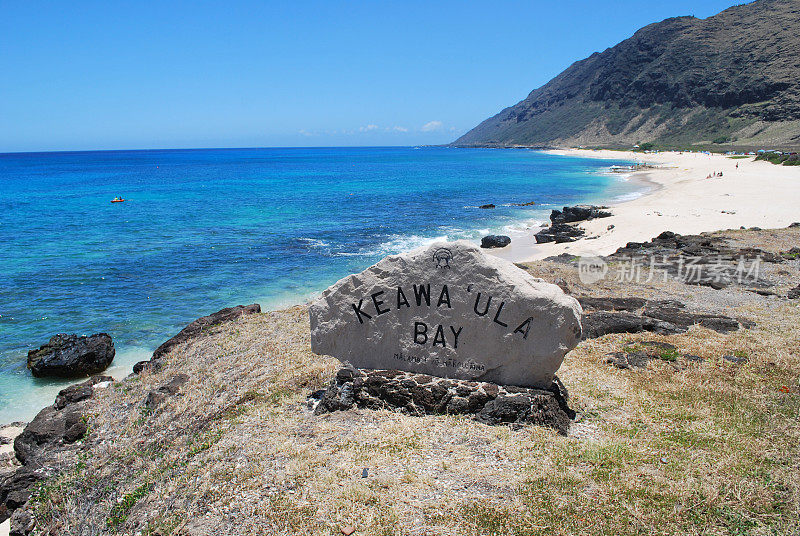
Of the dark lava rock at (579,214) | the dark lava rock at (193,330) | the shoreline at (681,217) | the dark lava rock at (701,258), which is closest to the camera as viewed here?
the dark lava rock at (193,330)

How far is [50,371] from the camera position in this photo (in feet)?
42.8

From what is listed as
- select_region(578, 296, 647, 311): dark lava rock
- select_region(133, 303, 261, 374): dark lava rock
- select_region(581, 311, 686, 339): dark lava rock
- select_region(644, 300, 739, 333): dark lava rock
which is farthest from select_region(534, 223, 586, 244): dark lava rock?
select_region(133, 303, 261, 374): dark lava rock

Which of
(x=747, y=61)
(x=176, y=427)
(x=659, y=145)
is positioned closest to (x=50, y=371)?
(x=176, y=427)

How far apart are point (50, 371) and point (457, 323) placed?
11603 millimetres

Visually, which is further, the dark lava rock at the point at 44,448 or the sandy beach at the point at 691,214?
the sandy beach at the point at 691,214

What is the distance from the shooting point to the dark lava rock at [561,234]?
89.2ft

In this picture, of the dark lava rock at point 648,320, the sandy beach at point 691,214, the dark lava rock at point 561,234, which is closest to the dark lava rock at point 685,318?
the dark lava rock at point 648,320

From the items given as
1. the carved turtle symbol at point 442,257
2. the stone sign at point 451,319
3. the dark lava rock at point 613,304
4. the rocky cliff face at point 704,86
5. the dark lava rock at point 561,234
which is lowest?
the dark lava rock at point 561,234

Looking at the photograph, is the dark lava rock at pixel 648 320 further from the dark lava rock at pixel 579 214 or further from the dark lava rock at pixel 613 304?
the dark lava rock at pixel 579 214

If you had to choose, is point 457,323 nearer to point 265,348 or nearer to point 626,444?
point 626,444

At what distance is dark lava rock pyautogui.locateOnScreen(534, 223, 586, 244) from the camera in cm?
2719

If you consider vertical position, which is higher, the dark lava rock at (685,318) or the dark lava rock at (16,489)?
the dark lava rock at (685,318)

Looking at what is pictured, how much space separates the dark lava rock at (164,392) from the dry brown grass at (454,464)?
29 centimetres

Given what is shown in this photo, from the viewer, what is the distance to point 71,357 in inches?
516
